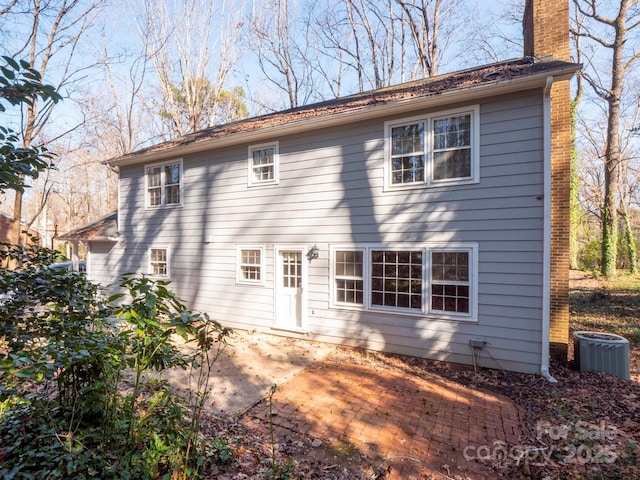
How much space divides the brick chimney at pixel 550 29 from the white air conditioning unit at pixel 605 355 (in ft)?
18.4

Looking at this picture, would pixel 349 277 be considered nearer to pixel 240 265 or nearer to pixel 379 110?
pixel 240 265

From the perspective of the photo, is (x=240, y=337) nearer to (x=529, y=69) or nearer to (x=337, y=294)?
(x=337, y=294)

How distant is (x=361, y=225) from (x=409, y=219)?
1030mm

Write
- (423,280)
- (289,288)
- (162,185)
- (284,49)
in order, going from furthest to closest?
1. (284,49)
2. (162,185)
3. (289,288)
4. (423,280)

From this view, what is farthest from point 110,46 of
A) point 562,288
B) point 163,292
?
point 562,288

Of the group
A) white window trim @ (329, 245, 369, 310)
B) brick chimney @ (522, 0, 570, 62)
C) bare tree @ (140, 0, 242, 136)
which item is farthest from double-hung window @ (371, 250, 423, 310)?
bare tree @ (140, 0, 242, 136)

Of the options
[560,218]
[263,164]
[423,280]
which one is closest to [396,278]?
[423,280]

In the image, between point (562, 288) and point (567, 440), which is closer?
point (567, 440)

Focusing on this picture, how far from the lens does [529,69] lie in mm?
5613

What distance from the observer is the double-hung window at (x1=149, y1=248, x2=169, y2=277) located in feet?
32.3

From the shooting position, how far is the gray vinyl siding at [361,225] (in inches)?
217

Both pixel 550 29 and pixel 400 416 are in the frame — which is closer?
pixel 400 416

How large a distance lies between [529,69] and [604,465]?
5886 millimetres

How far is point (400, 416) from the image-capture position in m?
4.20
